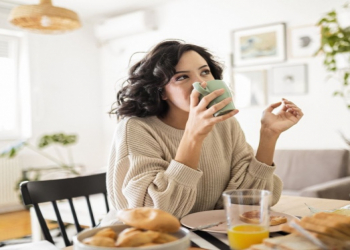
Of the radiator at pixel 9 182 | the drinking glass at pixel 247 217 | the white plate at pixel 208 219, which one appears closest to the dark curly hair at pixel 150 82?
the white plate at pixel 208 219

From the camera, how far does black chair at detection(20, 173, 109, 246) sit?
4.13 ft

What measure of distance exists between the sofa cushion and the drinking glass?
2.94 metres

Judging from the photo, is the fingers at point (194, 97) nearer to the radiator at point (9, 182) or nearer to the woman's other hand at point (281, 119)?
the woman's other hand at point (281, 119)

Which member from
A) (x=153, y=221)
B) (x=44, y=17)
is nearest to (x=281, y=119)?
(x=153, y=221)

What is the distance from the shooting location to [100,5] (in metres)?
5.16

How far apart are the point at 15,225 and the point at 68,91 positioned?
1974mm

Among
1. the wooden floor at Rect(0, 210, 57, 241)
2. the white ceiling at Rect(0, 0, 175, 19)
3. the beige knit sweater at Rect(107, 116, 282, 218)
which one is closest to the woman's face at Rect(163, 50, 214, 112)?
the beige knit sweater at Rect(107, 116, 282, 218)

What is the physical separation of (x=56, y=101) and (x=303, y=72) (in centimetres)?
306

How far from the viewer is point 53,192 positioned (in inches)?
52.0

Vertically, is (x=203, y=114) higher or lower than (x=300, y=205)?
higher

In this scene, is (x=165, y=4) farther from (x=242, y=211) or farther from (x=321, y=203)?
(x=242, y=211)

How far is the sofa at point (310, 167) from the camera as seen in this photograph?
11.2 feet

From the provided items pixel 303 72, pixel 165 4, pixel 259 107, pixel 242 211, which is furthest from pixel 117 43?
pixel 242 211

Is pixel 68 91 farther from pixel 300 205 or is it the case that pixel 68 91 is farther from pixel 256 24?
pixel 300 205
